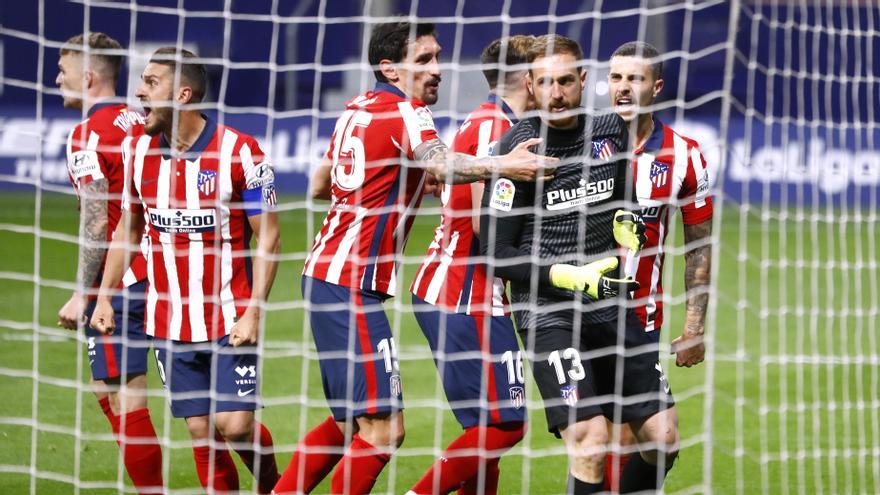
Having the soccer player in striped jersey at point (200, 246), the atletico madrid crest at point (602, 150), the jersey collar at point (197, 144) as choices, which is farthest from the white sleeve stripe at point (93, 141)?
the atletico madrid crest at point (602, 150)

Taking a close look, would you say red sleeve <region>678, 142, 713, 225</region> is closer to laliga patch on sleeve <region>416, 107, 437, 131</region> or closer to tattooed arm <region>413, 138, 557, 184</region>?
tattooed arm <region>413, 138, 557, 184</region>

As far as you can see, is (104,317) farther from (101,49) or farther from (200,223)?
(101,49)

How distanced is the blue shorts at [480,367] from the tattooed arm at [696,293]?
66 cm

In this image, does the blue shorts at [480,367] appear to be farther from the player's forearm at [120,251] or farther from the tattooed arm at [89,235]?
the tattooed arm at [89,235]

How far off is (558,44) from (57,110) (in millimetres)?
10873

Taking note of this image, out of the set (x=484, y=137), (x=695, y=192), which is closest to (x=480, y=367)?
(x=484, y=137)

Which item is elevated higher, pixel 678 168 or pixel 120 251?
pixel 678 168

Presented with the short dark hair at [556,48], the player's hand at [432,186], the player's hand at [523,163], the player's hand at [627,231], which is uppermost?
the short dark hair at [556,48]

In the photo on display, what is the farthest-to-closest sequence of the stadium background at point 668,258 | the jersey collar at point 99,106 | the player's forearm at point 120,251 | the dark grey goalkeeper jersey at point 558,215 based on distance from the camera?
the stadium background at point 668,258 → the jersey collar at point 99,106 → the player's forearm at point 120,251 → the dark grey goalkeeper jersey at point 558,215

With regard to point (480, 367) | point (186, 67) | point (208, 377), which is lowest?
point (208, 377)

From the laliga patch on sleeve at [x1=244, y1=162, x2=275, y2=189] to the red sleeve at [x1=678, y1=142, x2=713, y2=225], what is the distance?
1.64 meters

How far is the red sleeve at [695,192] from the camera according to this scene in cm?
509

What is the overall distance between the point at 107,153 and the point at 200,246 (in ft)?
2.20

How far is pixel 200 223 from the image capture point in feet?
16.4
